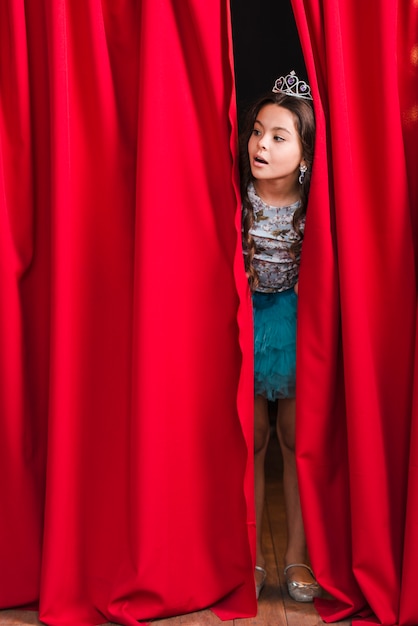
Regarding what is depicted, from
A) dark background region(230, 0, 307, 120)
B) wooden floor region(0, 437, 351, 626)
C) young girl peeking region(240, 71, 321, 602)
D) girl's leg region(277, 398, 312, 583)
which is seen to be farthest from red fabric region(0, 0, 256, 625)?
dark background region(230, 0, 307, 120)

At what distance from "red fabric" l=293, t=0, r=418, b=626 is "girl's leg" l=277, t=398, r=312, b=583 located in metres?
0.20

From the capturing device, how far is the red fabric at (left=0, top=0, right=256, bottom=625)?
240 centimetres

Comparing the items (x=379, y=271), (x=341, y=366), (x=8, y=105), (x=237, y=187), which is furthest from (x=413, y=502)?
(x=8, y=105)

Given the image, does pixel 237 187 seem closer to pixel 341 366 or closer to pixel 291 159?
pixel 291 159

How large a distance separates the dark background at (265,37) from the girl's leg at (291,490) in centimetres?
130

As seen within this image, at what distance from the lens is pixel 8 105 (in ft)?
8.11

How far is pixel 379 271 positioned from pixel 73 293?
2.98 feet

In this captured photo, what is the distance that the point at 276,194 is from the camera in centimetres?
260

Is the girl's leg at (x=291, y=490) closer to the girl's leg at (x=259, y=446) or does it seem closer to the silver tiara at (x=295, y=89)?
the girl's leg at (x=259, y=446)

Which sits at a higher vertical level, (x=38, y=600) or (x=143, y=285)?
(x=143, y=285)

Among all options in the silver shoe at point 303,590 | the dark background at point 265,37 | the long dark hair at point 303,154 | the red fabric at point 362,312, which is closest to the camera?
the red fabric at point 362,312

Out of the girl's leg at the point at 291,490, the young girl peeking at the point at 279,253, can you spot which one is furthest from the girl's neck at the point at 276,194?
the girl's leg at the point at 291,490

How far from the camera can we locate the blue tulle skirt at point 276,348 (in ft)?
8.81

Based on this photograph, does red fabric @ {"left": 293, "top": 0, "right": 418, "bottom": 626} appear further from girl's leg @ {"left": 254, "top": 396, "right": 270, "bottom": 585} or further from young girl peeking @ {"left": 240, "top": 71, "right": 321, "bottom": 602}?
girl's leg @ {"left": 254, "top": 396, "right": 270, "bottom": 585}
